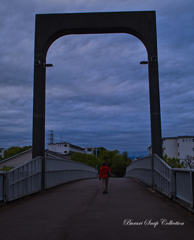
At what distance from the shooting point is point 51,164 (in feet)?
50.1

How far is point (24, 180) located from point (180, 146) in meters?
63.4

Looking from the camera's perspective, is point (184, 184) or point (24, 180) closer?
point (184, 184)

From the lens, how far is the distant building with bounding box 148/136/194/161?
69312 mm

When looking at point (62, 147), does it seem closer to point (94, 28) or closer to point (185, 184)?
point (94, 28)

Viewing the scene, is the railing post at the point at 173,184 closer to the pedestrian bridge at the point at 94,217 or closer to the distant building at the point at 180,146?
the pedestrian bridge at the point at 94,217

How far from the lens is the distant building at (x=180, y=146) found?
6931 centimetres

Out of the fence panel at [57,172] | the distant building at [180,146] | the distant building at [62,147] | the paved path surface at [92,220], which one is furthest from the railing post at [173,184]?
the distant building at [62,147]

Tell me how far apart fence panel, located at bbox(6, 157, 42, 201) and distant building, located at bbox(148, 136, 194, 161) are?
5976cm

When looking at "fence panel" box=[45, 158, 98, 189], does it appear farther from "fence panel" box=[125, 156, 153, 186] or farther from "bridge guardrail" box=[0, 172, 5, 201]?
"fence panel" box=[125, 156, 153, 186]

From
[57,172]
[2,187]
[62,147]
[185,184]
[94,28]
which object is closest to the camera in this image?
[185,184]

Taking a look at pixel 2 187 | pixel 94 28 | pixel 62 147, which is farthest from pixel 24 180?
pixel 62 147

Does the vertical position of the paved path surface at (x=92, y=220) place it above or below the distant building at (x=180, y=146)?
below

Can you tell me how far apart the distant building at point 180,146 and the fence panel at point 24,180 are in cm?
5976

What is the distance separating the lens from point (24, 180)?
11383mm
